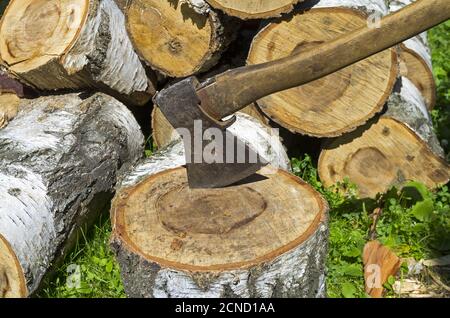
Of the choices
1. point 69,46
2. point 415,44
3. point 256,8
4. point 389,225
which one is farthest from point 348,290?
point 415,44

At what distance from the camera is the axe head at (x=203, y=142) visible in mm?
3180

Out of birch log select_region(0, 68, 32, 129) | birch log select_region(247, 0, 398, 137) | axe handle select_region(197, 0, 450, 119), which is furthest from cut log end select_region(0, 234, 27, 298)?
birch log select_region(247, 0, 398, 137)

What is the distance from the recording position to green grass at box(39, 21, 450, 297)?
369 centimetres

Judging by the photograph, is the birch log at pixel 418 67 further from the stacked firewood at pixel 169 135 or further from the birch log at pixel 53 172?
the birch log at pixel 53 172

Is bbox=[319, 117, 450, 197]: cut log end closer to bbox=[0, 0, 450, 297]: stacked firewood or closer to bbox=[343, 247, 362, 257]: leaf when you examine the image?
bbox=[0, 0, 450, 297]: stacked firewood

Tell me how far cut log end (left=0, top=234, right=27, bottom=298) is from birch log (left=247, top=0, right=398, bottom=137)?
5.78 feet

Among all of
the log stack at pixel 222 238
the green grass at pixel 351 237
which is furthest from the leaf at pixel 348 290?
the log stack at pixel 222 238

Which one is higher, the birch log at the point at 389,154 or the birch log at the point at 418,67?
the birch log at the point at 418,67

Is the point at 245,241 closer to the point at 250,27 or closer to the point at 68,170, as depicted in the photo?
the point at 68,170

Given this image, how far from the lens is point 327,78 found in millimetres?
4086

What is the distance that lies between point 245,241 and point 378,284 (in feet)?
3.46

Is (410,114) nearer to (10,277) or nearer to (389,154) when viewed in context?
(389,154)

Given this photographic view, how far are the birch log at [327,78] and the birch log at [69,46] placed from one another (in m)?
0.85
